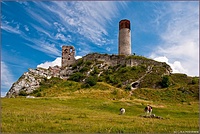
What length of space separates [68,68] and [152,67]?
1376 inches

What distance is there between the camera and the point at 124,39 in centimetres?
8931

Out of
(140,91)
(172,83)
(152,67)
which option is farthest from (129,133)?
(152,67)

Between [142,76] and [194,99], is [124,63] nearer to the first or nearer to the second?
[142,76]

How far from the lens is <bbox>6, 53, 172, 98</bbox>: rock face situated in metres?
72.6

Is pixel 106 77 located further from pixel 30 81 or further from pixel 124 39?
pixel 30 81

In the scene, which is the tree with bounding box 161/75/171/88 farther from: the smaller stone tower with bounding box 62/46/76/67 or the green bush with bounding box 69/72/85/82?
the smaller stone tower with bounding box 62/46/76/67

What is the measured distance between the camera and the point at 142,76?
76188 mm

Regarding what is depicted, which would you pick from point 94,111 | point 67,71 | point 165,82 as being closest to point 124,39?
point 67,71

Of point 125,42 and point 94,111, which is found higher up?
point 125,42

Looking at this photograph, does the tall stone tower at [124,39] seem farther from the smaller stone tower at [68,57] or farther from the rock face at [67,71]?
the smaller stone tower at [68,57]

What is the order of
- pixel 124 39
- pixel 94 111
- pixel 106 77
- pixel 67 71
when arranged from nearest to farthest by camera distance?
pixel 94 111 < pixel 106 77 < pixel 124 39 < pixel 67 71

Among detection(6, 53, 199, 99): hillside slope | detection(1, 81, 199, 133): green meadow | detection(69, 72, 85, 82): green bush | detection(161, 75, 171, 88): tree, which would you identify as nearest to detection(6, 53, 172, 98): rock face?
detection(6, 53, 199, 99): hillside slope

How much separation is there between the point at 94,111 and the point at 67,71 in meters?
60.2

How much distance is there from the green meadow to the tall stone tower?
88.9 ft
